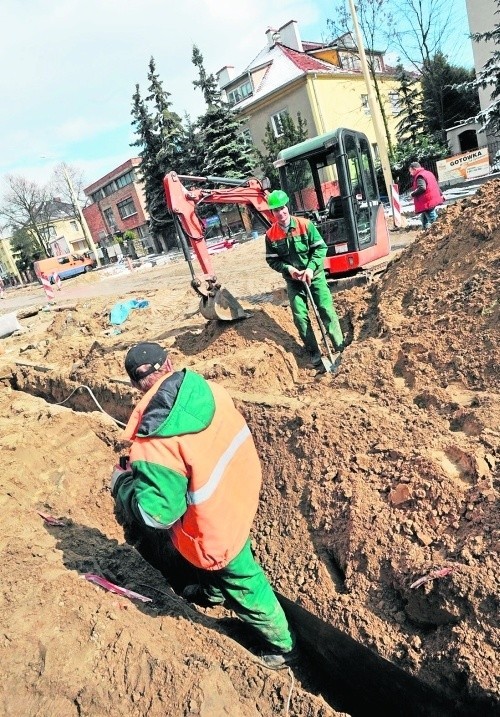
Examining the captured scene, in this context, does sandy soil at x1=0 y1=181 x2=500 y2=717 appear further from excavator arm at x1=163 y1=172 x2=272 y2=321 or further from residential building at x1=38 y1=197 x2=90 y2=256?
residential building at x1=38 y1=197 x2=90 y2=256

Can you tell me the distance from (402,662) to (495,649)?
529mm

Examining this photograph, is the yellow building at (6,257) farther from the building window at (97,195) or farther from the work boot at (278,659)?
the work boot at (278,659)

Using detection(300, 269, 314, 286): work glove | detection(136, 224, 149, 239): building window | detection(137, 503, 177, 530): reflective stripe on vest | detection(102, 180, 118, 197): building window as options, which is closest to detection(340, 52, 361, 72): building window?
detection(136, 224, 149, 239): building window

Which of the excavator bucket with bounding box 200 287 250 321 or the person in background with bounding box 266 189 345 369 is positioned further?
the excavator bucket with bounding box 200 287 250 321

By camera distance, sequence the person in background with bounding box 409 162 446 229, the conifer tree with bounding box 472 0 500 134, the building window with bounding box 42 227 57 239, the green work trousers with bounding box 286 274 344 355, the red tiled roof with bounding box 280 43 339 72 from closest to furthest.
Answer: the green work trousers with bounding box 286 274 344 355
the person in background with bounding box 409 162 446 229
the conifer tree with bounding box 472 0 500 134
the red tiled roof with bounding box 280 43 339 72
the building window with bounding box 42 227 57 239

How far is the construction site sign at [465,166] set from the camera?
17.9 metres

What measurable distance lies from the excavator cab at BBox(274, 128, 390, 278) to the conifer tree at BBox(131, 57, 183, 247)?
2018 cm

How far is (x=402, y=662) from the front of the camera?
9.41 ft

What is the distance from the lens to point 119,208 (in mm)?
43875

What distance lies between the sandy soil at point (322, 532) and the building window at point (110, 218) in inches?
1660

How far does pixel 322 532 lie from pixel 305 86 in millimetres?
28104

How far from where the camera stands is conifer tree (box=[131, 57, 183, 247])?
28.5 metres

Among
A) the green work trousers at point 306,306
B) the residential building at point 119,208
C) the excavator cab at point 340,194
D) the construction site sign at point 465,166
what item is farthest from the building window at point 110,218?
the green work trousers at point 306,306

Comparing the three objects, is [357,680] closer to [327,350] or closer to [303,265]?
[327,350]
